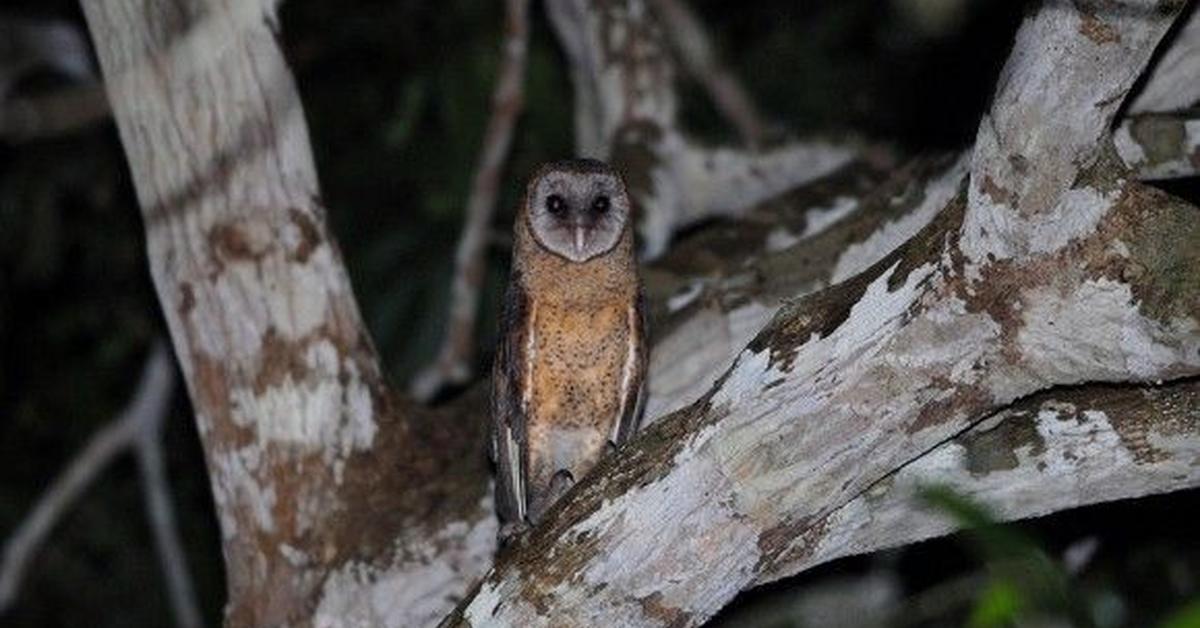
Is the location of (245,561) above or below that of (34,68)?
below

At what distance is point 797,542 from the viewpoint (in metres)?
3.40

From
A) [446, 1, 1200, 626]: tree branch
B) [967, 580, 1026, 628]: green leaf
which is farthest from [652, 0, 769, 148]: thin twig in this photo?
[967, 580, 1026, 628]: green leaf

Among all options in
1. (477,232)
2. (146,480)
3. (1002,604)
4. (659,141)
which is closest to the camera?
(1002,604)

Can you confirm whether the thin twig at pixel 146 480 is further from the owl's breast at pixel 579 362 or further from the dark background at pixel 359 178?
the owl's breast at pixel 579 362

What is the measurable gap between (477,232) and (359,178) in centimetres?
124

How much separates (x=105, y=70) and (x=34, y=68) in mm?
2217

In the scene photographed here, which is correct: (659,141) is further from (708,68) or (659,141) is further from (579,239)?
(579,239)

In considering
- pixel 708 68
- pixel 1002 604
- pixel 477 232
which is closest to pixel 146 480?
pixel 477 232

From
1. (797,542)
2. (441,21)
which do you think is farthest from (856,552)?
(441,21)

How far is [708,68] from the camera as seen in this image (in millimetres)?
6754

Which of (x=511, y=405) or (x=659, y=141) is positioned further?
(x=659, y=141)

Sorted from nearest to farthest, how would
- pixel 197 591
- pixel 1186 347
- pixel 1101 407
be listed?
pixel 1186 347 < pixel 1101 407 < pixel 197 591

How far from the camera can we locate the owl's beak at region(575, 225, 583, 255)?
173 inches

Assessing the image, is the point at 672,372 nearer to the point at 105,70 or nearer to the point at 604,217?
the point at 604,217
